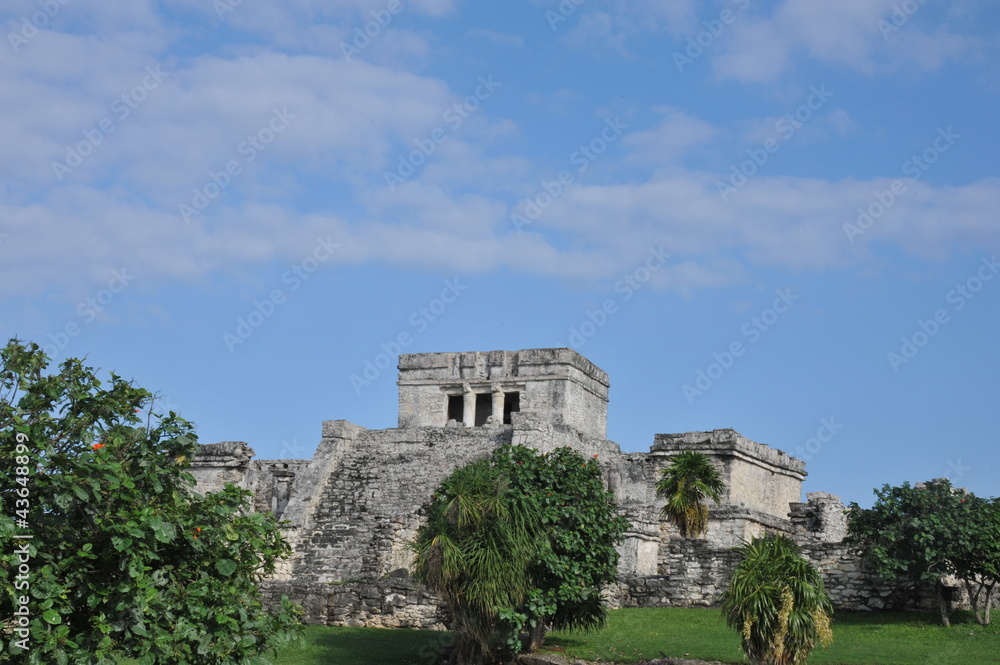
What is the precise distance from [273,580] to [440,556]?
6.09 m

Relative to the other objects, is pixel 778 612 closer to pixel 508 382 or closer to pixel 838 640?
pixel 838 640

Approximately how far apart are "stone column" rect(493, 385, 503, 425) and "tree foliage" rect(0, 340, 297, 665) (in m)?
18.3

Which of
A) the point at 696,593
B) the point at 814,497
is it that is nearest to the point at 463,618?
the point at 696,593

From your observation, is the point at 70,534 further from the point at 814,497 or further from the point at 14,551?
the point at 814,497

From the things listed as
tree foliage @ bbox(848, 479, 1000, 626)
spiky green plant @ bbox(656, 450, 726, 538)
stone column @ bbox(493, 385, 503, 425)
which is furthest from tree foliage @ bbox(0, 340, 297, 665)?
stone column @ bbox(493, 385, 503, 425)

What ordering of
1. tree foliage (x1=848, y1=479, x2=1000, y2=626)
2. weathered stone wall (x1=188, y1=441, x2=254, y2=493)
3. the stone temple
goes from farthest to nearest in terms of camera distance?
weathered stone wall (x1=188, y1=441, x2=254, y2=493) < the stone temple < tree foliage (x1=848, y1=479, x2=1000, y2=626)

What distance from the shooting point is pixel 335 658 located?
54.0ft

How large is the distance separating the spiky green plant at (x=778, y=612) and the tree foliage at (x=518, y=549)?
2530mm

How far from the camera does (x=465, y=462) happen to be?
24453 millimetres

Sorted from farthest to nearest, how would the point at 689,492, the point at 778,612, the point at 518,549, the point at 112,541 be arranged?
the point at 689,492, the point at 518,549, the point at 778,612, the point at 112,541

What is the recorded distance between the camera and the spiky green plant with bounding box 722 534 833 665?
13.7 m

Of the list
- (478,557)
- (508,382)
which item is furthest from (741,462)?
(478,557)

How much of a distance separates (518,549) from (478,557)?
51 centimetres

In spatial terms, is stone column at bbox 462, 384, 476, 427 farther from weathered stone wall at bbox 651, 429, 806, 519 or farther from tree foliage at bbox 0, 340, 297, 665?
tree foliage at bbox 0, 340, 297, 665
